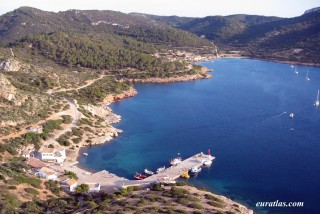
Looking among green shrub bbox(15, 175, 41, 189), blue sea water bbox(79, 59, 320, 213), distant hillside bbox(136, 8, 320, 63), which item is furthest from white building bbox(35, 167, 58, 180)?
distant hillside bbox(136, 8, 320, 63)

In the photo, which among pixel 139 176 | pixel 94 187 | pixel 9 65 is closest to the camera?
pixel 94 187

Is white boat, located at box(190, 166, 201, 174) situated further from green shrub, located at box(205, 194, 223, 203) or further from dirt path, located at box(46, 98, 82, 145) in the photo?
dirt path, located at box(46, 98, 82, 145)

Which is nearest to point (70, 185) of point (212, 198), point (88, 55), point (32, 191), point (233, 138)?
point (32, 191)

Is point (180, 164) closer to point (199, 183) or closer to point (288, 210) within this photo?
point (199, 183)

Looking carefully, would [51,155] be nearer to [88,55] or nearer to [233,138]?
[233,138]

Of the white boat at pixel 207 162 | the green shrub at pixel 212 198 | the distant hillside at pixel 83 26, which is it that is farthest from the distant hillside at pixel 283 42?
the green shrub at pixel 212 198

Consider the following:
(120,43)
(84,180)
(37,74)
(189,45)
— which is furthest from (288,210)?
(189,45)

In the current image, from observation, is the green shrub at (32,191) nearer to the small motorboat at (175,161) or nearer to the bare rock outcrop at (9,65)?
the small motorboat at (175,161)
